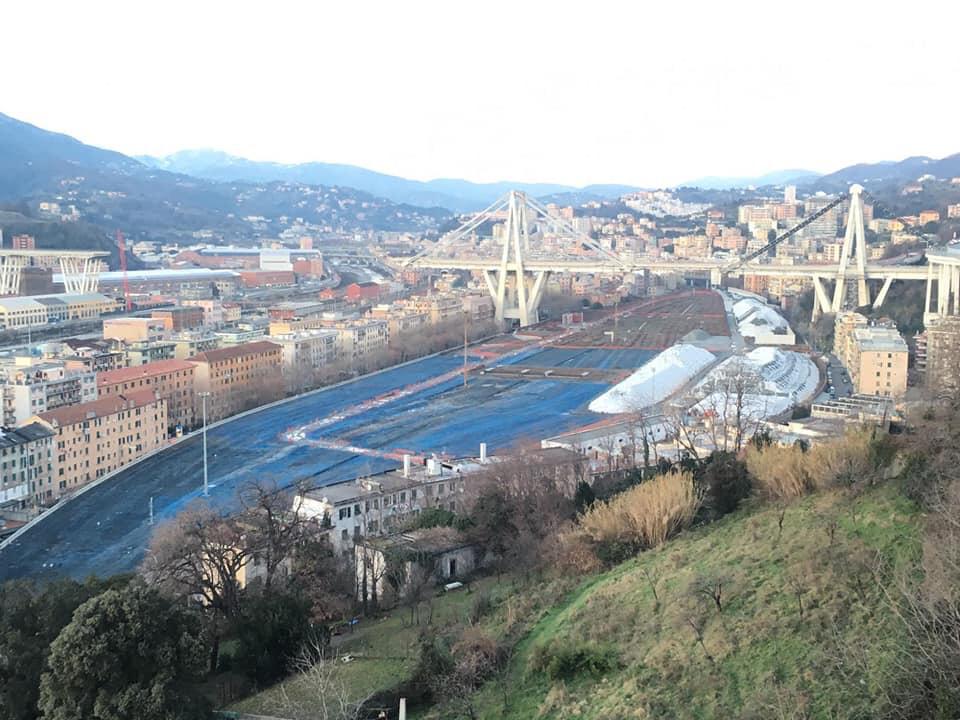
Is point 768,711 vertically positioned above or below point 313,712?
above

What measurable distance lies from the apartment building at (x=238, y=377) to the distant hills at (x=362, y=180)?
7192cm

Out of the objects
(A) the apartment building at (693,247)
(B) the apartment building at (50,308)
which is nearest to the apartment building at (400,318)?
(B) the apartment building at (50,308)

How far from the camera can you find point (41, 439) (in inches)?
364

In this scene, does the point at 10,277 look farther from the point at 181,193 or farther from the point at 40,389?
the point at 181,193

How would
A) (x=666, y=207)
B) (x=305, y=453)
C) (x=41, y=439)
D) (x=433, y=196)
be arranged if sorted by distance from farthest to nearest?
(x=433, y=196), (x=666, y=207), (x=305, y=453), (x=41, y=439)

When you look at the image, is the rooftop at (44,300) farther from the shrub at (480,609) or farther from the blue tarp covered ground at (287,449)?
the shrub at (480,609)

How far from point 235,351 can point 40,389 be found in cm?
323

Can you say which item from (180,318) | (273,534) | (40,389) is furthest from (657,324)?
(273,534)

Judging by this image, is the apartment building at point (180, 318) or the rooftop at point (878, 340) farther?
the apartment building at point (180, 318)

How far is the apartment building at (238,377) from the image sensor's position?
12.8 m

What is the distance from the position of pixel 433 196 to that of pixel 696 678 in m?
91.1

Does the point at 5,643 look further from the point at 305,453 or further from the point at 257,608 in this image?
the point at 305,453

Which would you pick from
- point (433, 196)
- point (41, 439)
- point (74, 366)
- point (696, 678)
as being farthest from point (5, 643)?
point (433, 196)

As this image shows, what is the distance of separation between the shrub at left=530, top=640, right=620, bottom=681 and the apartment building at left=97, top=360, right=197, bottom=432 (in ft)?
28.8
